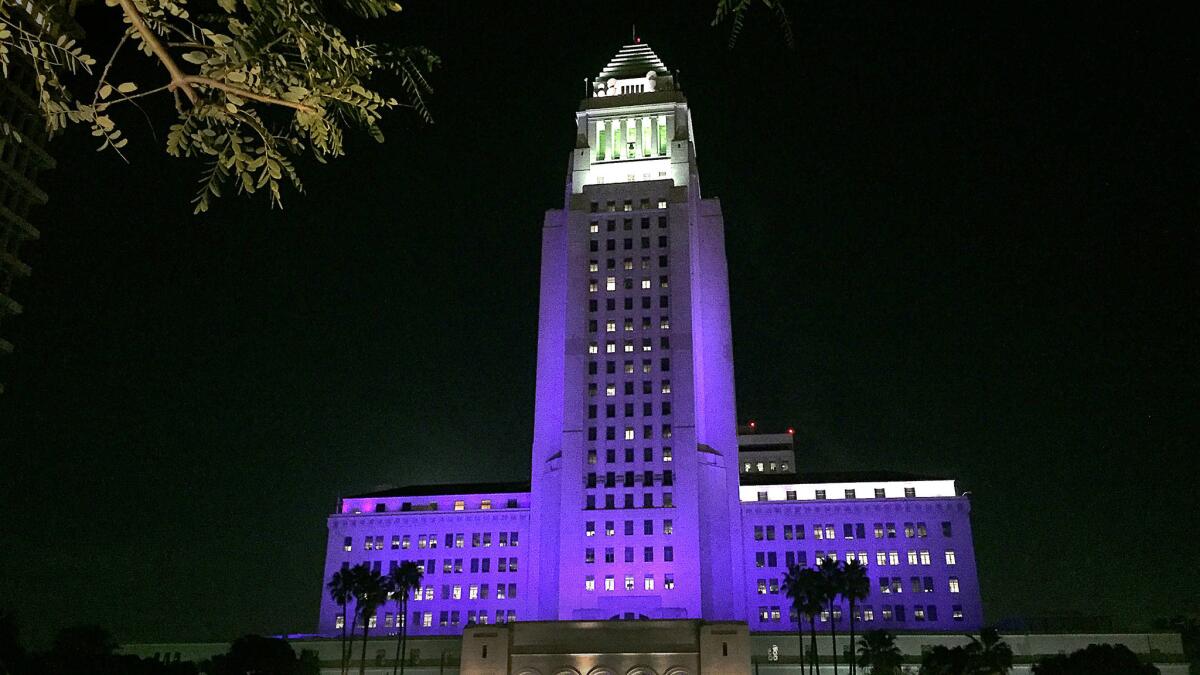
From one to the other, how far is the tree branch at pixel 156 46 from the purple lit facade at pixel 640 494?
84438mm

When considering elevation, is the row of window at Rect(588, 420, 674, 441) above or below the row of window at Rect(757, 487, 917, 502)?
above

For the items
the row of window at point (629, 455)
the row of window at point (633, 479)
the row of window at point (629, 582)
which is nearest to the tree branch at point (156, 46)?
the row of window at point (629, 582)

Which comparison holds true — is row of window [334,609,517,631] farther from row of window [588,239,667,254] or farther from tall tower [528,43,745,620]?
row of window [588,239,667,254]

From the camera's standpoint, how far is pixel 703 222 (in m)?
117

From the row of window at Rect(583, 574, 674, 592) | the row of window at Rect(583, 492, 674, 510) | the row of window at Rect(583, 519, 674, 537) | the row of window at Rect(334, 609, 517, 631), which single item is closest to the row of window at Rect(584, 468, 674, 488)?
the row of window at Rect(583, 492, 674, 510)

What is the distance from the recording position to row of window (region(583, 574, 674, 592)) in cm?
8894

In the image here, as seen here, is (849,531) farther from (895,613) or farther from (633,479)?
(633,479)

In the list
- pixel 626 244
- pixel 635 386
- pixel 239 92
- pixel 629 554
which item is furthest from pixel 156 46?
pixel 626 244

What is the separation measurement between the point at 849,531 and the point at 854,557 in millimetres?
3173

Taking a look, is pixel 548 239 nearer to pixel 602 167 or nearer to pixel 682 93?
pixel 602 167

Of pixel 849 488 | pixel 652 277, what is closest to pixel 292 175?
pixel 652 277

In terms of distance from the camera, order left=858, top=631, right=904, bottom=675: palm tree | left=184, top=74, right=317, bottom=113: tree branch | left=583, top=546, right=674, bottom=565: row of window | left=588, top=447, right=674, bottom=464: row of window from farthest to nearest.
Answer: left=588, top=447, right=674, bottom=464: row of window
left=583, top=546, right=674, bottom=565: row of window
left=858, top=631, right=904, bottom=675: palm tree
left=184, top=74, right=317, bottom=113: tree branch

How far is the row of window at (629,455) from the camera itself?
95.9 m

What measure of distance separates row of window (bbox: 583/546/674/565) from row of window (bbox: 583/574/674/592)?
1568mm
